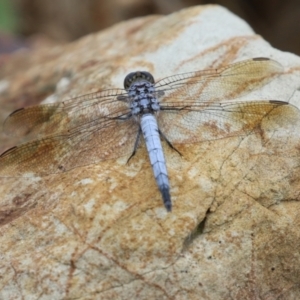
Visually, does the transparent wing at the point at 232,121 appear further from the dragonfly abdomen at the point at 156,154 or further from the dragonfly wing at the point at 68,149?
the dragonfly wing at the point at 68,149

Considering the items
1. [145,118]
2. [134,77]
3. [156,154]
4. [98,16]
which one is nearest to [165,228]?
[156,154]

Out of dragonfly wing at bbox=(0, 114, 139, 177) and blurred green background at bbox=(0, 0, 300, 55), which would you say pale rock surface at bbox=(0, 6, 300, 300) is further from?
blurred green background at bbox=(0, 0, 300, 55)

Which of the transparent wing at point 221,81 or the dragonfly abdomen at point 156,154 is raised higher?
the transparent wing at point 221,81

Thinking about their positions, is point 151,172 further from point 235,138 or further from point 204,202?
point 235,138

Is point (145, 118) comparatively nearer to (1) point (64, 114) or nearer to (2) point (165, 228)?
(1) point (64, 114)

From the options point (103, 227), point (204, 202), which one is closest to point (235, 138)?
point (204, 202)

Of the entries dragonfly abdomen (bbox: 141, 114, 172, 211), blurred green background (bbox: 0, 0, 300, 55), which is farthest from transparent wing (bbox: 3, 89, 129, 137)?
blurred green background (bbox: 0, 0, 300, 55)

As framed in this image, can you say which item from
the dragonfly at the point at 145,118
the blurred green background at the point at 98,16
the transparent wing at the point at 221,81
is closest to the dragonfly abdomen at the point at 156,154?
the dragonfly at the point at 145,118
